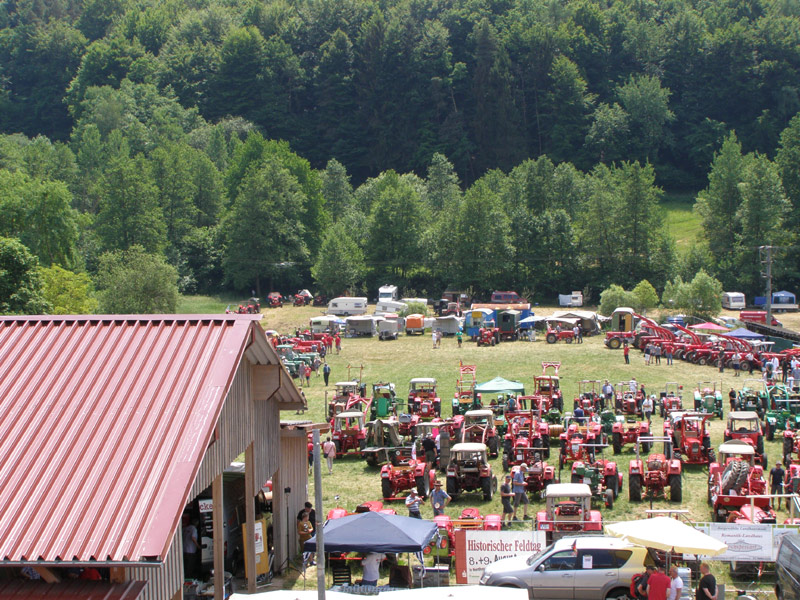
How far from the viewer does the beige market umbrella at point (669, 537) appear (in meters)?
13.4

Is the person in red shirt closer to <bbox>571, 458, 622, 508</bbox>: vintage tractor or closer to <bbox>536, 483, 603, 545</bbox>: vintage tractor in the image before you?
<bbox>536, 483, 603, 545</bbox>: vintage tractor

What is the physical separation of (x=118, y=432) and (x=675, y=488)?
43.5 feet

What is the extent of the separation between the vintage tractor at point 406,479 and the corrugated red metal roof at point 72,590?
35.2 feet

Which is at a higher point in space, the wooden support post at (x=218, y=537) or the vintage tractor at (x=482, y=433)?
the wooden support post at (x=218, y=537)

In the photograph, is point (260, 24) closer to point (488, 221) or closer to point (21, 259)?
point (488, 221)

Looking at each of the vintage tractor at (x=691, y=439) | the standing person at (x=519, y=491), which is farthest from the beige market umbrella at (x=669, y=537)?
the vintage tractor at (x=691, y=439)

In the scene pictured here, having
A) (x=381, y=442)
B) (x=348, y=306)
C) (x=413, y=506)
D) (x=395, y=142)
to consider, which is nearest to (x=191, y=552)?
(x=413, y=506)

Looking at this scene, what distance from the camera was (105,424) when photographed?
427 inches

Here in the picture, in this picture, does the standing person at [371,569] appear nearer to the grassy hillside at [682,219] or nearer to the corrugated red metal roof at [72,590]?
the corrugated red metal roof at [72,590]

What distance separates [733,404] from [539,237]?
46.5 meters

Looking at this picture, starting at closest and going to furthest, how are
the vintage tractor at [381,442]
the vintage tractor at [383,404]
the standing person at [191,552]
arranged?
the standing person at [191,552] → the vintage tractor at [381,442] → the vintage tractor at [383,404]

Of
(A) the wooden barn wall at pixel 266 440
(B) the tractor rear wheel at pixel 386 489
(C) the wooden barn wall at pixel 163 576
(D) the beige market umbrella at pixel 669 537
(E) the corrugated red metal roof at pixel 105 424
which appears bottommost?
(B) the tractor rear wheel at pixel 386 489

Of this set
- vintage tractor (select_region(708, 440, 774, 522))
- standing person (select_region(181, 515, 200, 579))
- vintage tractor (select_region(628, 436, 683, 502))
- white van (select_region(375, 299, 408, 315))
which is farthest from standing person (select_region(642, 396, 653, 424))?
white van (select_region(375, 299, 408, 315))

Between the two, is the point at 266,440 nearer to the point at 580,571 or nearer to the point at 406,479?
the point at 580,571
